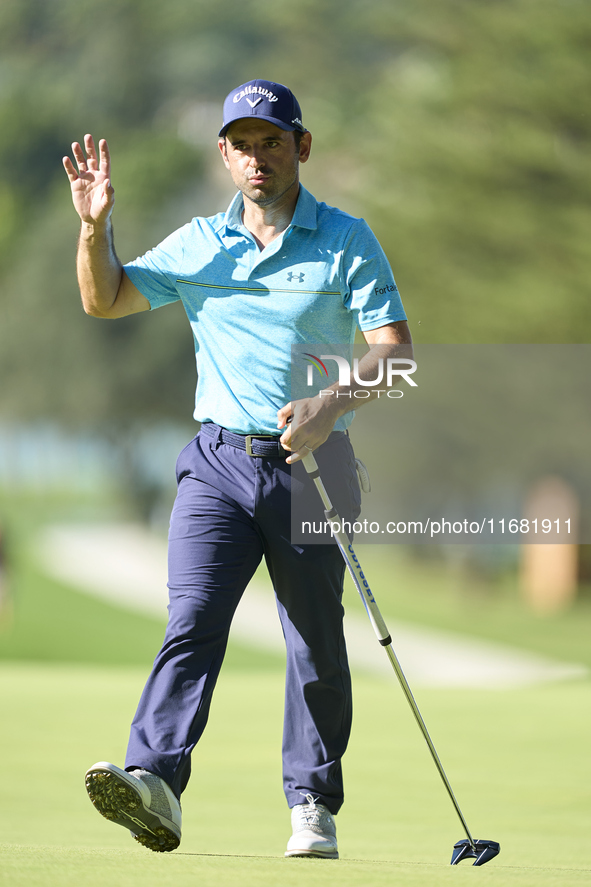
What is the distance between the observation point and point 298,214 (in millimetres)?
2854

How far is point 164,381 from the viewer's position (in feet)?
83.9

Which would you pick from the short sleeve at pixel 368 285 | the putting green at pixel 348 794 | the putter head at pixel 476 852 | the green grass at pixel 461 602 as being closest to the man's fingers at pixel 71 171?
the short sleeve at pixel 368 285

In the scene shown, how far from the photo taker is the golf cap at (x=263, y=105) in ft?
9.11

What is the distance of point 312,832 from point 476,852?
1.22 ft

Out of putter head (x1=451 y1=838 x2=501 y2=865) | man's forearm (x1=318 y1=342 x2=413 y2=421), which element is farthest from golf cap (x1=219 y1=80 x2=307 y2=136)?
putter head (x1=451 y1=838 x2=501 y2=865)

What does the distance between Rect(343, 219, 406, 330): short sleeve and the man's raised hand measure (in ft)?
1.85

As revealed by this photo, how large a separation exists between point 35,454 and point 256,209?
21404 millimetres

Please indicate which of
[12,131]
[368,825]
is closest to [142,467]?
[12,131]

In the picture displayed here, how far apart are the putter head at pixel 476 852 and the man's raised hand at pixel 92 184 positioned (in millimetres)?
1638

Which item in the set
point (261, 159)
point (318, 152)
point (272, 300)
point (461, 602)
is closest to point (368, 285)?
point (272, 300)

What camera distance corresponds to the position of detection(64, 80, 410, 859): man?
9.09ft

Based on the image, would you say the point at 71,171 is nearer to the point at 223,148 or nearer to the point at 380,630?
the point at 223,148

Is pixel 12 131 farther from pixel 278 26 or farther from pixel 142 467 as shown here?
pixel 142 467

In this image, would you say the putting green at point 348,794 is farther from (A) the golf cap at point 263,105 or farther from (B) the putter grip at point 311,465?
(A) the golf cap at point 263,105
